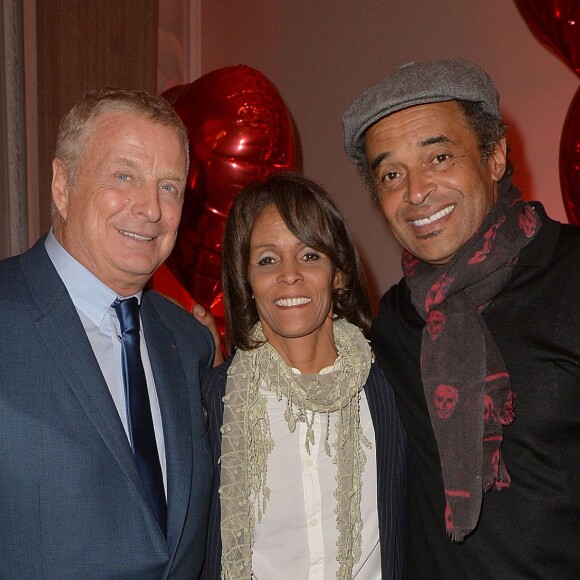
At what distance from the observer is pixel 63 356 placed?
5.43 ft

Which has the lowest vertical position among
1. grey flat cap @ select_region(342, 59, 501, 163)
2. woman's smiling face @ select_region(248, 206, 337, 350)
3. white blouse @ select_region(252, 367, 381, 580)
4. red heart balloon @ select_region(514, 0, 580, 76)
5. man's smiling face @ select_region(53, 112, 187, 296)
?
white blouse @ select_region(252, 367, 381, 580)

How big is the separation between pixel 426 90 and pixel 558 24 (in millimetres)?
1007

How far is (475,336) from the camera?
187 cm

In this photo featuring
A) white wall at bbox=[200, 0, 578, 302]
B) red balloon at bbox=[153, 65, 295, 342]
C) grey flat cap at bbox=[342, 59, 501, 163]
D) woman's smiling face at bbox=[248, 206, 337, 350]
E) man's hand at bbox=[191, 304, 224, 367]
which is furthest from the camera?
white wall at bbox=[200, 0, 578, 302]

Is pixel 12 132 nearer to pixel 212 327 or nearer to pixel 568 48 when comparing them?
pixel 212 327

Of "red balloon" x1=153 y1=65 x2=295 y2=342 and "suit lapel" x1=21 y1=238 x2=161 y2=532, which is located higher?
"red balloon" x1=153 y1=65 x2=295 y2=342

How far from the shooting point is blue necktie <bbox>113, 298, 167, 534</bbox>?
1.73 metres

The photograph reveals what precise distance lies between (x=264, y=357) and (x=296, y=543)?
0.53 m

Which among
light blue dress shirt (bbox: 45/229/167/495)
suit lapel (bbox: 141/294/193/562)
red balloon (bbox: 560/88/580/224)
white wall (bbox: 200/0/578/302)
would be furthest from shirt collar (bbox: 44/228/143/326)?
white wall (bbox: 200/0/578/302)

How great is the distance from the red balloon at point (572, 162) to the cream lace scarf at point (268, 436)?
0.95 meters

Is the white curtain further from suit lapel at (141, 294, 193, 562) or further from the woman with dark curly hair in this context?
suit lapel at (141, 294, 193, 562)

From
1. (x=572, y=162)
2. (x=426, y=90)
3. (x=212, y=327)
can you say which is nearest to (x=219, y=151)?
(x=212, y=327)

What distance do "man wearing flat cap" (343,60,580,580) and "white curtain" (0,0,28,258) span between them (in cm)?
221

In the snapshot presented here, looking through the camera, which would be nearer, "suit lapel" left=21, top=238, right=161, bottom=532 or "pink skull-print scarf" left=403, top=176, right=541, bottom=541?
"suit lapel" left=21, top=238, right=161, bottom=532
